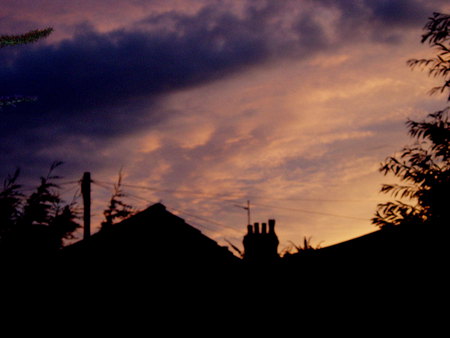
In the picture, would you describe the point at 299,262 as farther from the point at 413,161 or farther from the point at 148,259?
the point at 413,161

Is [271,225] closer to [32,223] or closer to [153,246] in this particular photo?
[153,246]

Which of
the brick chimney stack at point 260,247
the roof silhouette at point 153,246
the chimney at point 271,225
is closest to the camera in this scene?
the roof silhouette at point 153,246

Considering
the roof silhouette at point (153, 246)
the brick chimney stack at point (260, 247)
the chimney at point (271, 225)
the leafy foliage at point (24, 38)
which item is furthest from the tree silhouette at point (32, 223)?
the chimney at point (271, 225)

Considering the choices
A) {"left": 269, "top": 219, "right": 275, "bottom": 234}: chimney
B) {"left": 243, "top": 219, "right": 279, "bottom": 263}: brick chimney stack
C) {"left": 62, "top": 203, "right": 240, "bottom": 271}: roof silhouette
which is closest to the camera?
{"left": 62, "top": 203, "right": 240, "bottom": 271}: roof silhouette

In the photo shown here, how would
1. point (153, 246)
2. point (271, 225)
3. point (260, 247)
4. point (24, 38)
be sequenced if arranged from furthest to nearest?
point (271, 225)
point (260, 247)
point (153, 246)
point (24, 38)

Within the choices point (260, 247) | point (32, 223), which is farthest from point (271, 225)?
point (32, 223)

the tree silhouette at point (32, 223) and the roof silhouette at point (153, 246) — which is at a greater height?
the roof silhouette at point (153, 246)

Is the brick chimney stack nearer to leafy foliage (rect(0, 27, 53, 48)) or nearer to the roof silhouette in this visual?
the roof silhouette

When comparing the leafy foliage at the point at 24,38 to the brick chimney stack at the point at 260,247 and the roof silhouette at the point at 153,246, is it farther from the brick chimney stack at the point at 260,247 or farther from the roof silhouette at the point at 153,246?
the brick chimney stack at the point at 260,247

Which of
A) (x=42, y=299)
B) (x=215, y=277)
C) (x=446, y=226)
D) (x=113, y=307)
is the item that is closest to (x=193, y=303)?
(x=215, y=277)

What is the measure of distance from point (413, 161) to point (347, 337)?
870 centimetres

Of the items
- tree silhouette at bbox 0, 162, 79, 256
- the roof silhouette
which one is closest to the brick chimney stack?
the roof silhouette

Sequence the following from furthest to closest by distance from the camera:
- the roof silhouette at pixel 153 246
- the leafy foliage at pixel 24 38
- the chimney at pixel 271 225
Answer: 1. the chimney at pixel 271 225
2. the roof silhouette at pixel 153 246
3. the leafy foliage at pixel 24 38

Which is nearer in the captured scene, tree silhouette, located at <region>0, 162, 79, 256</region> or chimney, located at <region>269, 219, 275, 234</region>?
tree silhouette, located at <region>0, 162, 79, 256</region>
